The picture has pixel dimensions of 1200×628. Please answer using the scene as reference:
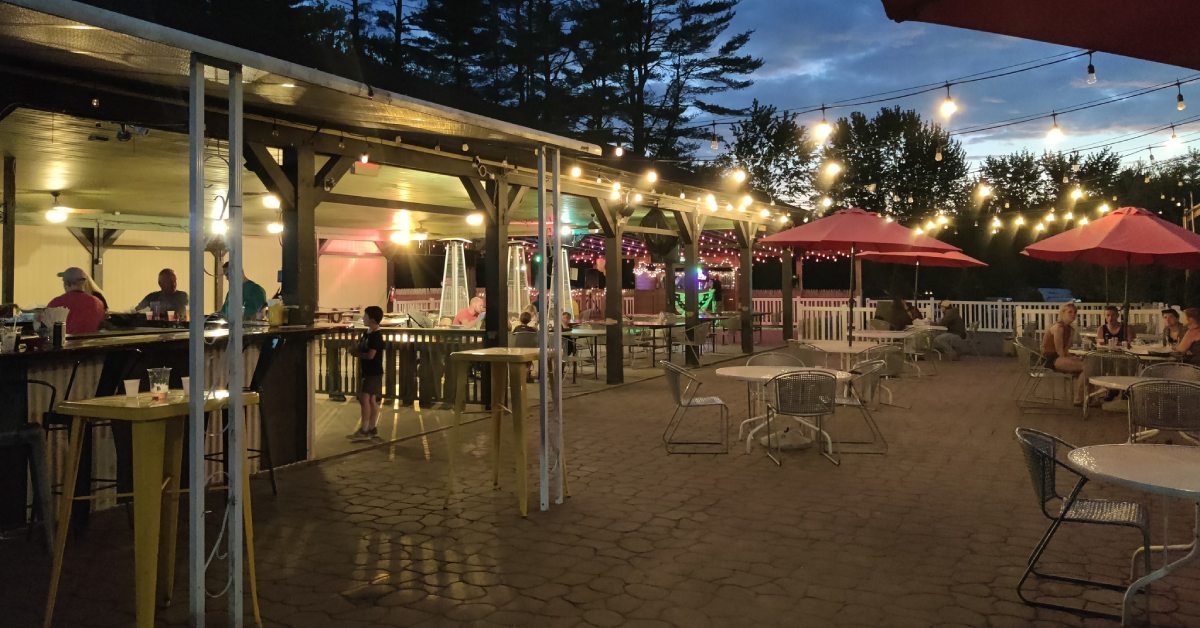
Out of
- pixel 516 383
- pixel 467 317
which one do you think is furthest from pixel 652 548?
pixel 467 317

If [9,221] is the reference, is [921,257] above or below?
below

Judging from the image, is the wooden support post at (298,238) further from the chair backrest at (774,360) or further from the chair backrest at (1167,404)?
the chair backrest at (1167,404)

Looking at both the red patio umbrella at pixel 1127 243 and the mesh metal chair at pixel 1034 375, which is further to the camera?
Answer: the mesh metal chair at pixel 1034 375

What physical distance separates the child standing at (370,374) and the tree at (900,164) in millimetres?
32187

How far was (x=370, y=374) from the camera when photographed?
24.3 feet

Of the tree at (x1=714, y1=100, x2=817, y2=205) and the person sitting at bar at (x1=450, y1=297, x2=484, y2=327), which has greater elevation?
the tree at (x1=714, y1=100, x2=817, y2=205)

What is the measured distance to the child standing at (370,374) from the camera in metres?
7.36

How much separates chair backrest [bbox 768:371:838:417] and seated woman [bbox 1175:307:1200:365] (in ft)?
14.3

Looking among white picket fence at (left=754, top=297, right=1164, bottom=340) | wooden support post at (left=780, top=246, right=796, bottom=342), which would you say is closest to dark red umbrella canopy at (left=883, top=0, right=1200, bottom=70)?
white picket fence at (left=754, top=297, right=1164, bottom=340)

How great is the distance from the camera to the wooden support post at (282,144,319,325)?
21.3ft

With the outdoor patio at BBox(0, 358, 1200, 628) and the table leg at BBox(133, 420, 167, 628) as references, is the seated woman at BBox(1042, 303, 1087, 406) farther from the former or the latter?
the table leg at BBox(133, 420, 167, 628)

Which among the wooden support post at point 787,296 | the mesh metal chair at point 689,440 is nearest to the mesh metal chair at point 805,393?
the mesh metal chair at point 689,440

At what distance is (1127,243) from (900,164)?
32.3m

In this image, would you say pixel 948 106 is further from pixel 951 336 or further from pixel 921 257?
pixel 951 336
